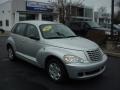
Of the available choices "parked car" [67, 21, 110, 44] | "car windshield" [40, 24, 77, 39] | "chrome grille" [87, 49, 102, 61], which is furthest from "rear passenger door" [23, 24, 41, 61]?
"parked car" [67, 21, 110, 44]

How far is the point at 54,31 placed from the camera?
22.7 ft

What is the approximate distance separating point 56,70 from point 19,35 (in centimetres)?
259

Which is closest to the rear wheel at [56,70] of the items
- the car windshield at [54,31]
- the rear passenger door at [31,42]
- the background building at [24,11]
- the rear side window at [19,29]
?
the rear passenger door at [31,42]

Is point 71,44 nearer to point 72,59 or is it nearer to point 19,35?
point 72,59

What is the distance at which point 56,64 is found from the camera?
584cm

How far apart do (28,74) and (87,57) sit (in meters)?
2.21

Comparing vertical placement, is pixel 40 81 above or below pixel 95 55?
below

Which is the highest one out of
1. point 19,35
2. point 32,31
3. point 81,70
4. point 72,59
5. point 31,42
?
point 32,31

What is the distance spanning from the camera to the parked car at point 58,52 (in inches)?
216

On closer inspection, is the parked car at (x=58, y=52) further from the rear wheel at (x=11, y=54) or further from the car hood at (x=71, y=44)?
the rear wheel at (x=11, y=54)

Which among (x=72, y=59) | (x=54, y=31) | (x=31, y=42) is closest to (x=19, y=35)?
(x=31, y=42)

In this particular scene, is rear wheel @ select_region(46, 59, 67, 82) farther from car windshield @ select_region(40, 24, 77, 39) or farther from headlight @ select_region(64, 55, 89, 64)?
car windshield @ select_region(40, 24, 77, 39)

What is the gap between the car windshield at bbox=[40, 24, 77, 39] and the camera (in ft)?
21.8

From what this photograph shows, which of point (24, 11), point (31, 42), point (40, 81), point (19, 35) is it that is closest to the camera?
point (40, 81)
